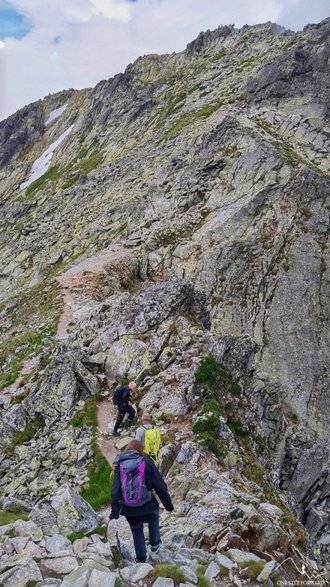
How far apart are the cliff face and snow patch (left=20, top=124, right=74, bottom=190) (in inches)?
1447

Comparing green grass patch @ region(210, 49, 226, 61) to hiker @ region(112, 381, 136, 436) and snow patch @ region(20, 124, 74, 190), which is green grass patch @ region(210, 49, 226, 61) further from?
hiker @ region(112, 381, 136, 436)

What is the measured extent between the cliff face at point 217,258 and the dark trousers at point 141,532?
358 inches

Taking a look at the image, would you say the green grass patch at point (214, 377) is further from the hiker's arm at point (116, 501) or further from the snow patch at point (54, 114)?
the snow patch at point (54, 114)

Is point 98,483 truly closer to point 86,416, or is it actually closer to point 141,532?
point 86,416

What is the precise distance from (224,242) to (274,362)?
11.1 metres

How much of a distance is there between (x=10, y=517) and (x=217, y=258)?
30561mm

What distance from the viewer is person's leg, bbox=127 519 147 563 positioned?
364 inches

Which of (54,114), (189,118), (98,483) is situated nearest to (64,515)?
(98,483)

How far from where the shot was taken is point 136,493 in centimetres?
905

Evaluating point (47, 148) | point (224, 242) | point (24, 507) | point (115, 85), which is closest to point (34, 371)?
point (24, 507)

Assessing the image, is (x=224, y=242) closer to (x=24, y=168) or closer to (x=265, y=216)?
(x=265, y=216)

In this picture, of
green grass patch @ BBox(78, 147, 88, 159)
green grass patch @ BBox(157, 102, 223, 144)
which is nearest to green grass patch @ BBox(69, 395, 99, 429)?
green grass patch @ BBox(157, 102, 223, 144)

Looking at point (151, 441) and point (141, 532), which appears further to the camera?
point (151, 441)

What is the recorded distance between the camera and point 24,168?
123 meters
